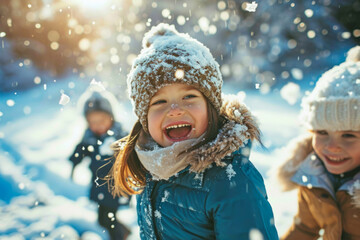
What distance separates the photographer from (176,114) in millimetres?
1537

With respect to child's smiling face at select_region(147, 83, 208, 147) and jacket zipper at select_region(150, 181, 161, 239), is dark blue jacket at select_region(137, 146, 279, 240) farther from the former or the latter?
child's smiling face at select_region(147, 83, 208, 147)

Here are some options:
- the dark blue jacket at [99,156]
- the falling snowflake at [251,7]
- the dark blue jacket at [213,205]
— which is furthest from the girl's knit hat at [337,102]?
the falling snowflake at [251,7]

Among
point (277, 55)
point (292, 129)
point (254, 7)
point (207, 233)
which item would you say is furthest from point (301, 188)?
point (254, 7)

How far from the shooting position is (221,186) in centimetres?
135

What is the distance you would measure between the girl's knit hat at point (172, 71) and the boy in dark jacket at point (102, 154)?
68.0 inches

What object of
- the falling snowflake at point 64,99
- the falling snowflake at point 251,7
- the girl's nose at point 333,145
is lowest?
the girl's nose at point 333,145

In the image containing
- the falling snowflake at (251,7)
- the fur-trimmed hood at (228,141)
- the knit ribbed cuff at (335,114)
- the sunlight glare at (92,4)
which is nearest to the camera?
the fur-trimmed hood at (228,141)

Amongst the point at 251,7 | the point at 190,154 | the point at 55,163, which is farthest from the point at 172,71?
the point at 251,7

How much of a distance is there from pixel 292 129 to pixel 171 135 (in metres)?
4.44

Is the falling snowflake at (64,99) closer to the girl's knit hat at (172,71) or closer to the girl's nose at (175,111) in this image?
the girl's knit hat at (172,71)

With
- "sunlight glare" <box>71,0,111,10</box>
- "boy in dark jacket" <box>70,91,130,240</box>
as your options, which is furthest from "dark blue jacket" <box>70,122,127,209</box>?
"sunlight glare" <box>71,0,111,10</box>

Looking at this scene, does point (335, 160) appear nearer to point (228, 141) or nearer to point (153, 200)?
point (228, 141)

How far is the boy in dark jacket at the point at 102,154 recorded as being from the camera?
334 cm

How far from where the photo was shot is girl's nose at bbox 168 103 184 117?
1.53m
